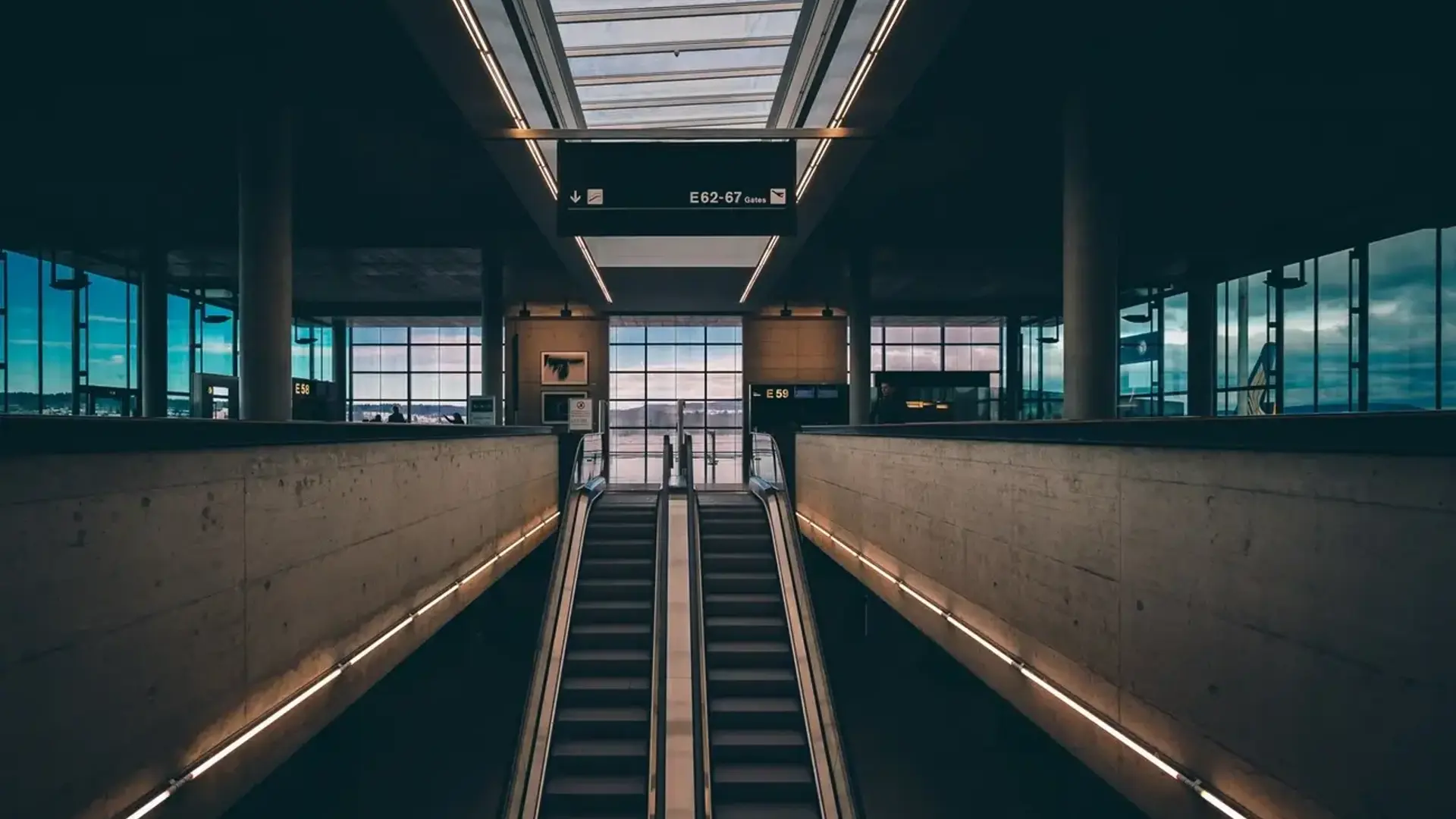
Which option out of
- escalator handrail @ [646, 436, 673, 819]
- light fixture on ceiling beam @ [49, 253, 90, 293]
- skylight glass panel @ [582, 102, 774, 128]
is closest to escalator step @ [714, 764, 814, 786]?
escalator handrail @ [646, 436, 673, 819]

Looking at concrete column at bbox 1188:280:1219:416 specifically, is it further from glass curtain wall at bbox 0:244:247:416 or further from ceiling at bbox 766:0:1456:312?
glass curtain wall at bbox 0:244:247:416

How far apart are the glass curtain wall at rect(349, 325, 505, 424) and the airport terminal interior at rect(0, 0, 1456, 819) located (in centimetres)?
1244

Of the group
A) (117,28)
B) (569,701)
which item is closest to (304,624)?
(569,701)

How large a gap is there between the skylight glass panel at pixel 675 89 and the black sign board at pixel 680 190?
200 cm

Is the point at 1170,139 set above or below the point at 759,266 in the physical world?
above

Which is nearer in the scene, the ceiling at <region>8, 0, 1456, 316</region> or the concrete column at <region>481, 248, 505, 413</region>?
the ceiling at <region>8, 0, 1456, 316</region>

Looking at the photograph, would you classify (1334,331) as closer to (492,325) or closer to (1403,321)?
(1403,321)

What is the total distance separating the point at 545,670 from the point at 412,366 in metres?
28.5

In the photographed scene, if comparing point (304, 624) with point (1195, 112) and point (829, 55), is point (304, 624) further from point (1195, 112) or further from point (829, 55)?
point (1195, 112)

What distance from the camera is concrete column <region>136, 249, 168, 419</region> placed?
64.8 feet

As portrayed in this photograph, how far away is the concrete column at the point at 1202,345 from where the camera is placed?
23.0 meters

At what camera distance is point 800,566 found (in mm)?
11945

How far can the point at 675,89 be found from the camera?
1170cm

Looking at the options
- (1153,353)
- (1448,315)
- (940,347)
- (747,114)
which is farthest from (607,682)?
(940,347)
